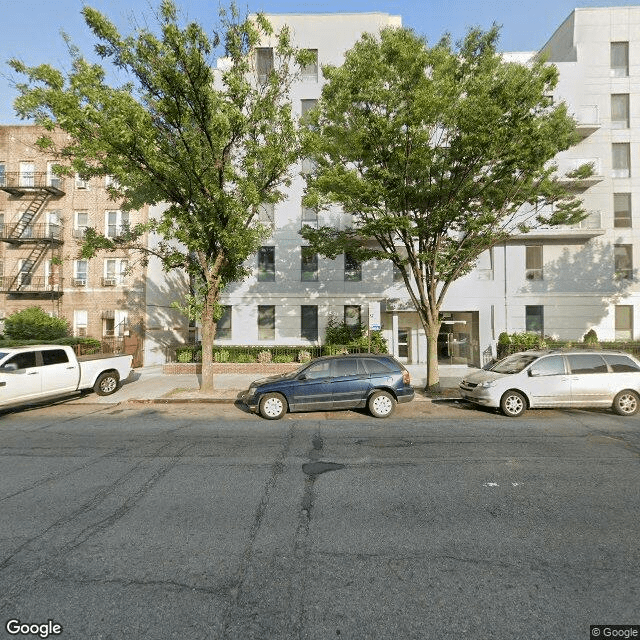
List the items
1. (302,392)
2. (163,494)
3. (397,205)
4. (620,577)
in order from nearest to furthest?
(620,577) → (163,494) → (302,392) → (397,205)

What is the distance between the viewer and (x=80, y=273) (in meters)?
23.2

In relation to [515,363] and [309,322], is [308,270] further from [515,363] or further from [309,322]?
[515,363]

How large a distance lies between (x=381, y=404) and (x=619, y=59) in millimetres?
27271

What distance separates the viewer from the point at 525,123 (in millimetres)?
10055

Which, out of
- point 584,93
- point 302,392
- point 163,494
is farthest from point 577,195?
point 163,494

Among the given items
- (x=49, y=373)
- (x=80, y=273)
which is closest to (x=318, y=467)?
(x=49, y=373)

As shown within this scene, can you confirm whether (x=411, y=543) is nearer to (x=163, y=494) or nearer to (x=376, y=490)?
(x=376, y=490)

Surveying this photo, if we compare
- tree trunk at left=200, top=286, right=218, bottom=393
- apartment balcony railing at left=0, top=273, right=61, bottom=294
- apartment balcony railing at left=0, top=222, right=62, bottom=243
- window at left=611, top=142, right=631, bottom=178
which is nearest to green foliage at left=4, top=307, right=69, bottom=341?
apartment balcony railing at left=0, top=273, right=61, bottom=294

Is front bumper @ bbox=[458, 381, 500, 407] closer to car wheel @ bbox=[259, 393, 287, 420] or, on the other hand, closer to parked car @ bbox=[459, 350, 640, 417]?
parked car @ bbox=[459, 350, 640, 417]

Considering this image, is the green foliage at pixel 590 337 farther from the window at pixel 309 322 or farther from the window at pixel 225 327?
the window at pixel 225 327

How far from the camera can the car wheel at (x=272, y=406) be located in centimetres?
919

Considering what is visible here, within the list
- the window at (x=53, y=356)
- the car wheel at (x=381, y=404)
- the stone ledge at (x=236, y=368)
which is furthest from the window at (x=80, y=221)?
the car wheel at (x=381, y=404)

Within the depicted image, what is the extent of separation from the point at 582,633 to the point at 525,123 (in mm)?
11582

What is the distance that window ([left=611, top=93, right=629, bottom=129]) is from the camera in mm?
21281
